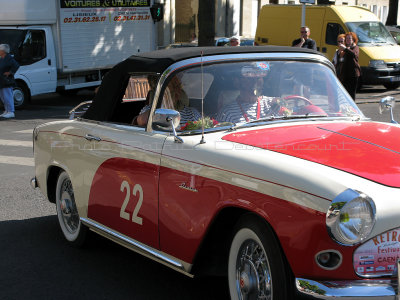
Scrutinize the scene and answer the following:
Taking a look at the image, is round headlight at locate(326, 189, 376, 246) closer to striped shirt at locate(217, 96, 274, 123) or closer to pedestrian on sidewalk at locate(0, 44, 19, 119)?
striped shirt at locate(217, 96, 274, 123)

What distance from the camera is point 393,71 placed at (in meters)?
19.6

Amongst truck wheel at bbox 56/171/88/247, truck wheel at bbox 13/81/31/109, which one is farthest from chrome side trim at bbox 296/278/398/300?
truck wheel at bbox 13/81/31/109

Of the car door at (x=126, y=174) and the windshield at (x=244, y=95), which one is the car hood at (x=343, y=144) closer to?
the windshield at (x=244, y=95)

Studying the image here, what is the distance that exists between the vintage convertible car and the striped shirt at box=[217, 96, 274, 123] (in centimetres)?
1

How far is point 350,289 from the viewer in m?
3.34

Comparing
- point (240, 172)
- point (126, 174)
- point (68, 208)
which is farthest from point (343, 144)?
point (68, 208)

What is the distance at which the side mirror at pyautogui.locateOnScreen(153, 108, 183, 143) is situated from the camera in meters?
4.40

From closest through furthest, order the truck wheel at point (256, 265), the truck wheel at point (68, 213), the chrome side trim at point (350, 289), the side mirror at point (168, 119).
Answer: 1. the chrome side trim at point (350, 289)
2. the truck wheel at point (256, 265)
3. the side mirror at point (168, 119)
4. the truck wheel at point (68, 213)

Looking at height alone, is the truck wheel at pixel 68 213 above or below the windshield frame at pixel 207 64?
below

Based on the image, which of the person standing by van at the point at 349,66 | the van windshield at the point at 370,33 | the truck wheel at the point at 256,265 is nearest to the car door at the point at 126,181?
the truck wheel at the point at 256,265

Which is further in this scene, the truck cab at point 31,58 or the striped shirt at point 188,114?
the truck cab at point 31,58

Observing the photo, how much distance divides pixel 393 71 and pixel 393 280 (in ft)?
55.9

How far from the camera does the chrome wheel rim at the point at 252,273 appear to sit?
375 cm

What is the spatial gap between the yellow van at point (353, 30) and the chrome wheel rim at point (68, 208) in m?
14.7
